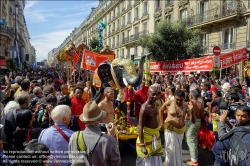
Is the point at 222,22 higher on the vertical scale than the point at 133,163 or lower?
higher

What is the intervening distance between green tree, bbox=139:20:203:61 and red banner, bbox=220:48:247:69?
6.92m

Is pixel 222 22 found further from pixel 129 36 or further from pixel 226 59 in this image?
pixel 129 36

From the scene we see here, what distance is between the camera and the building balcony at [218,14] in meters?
15.8

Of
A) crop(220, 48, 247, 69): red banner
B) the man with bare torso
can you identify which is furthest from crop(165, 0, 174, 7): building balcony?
the man with bare torso

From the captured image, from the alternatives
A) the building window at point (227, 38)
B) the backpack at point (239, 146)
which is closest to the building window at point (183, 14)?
the building window at point (227, 38)

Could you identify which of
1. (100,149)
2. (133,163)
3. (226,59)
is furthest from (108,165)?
(226,59)

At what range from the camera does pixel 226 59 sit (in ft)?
31.8

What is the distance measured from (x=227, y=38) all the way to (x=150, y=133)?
53.8 feet

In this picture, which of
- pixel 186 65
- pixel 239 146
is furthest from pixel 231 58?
pixel 239 146

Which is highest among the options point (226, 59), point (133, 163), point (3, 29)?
point (3, 29)

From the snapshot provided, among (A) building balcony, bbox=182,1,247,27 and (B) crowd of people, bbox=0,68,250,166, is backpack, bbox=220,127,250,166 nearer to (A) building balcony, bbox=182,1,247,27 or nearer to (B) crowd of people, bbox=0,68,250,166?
(B) crowd of people, bbox=0,68,250,166

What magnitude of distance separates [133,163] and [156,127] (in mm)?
1447

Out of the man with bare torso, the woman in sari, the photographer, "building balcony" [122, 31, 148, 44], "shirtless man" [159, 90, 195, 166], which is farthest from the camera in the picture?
"building balcony" [122, 31, 148, 44]

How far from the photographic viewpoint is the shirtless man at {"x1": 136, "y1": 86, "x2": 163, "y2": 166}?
11.5 feet
